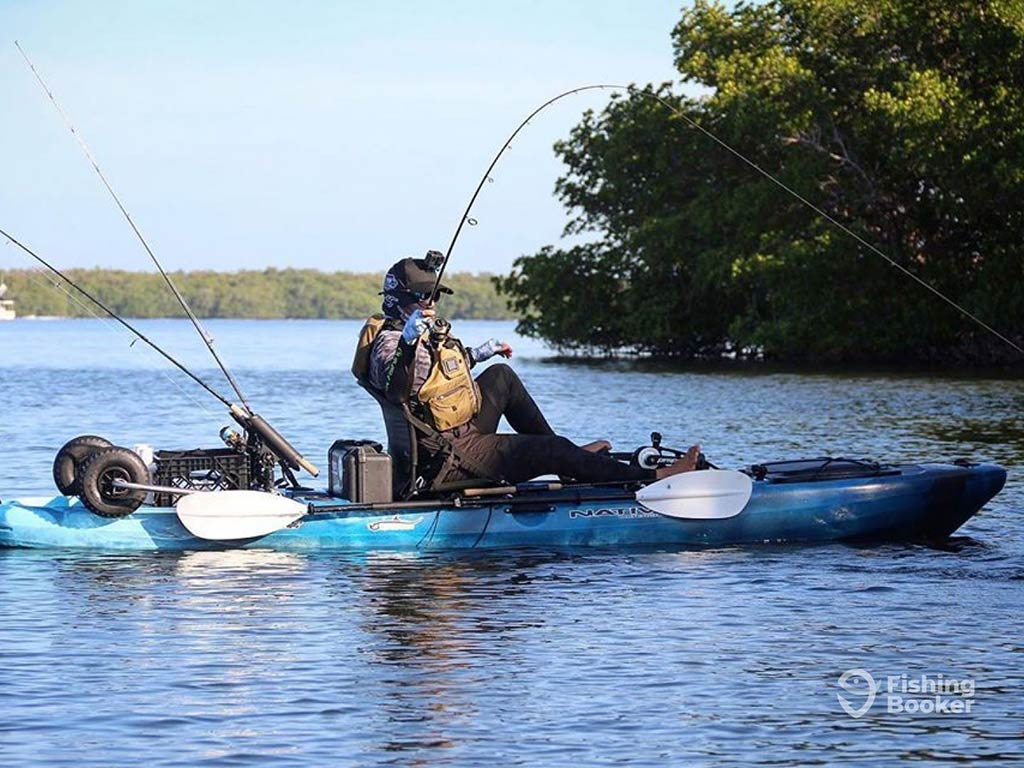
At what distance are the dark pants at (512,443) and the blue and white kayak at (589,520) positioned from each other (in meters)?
0.19

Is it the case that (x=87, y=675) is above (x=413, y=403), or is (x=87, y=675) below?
below

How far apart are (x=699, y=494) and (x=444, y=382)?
202 centimetres

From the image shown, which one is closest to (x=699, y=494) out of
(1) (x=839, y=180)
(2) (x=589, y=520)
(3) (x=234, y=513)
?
(2) (x=589, y=520)

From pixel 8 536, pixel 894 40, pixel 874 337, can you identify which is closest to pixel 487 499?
pixel 8 536

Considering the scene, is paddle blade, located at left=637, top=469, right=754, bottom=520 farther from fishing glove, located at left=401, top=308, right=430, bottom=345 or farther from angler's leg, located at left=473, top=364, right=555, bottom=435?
fishing glove, located at left=401, top=308, right=430, bottom=345

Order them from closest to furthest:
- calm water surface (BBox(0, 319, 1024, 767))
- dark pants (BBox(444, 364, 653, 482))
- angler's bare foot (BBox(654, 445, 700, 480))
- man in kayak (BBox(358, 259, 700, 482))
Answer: calm water surface (BBox(0, 319, 1024, 767)) < man in kayak (BBox(358, 259, 700, 482)) < dark pants (BBox(444, 364, 653, 482)) < angler's bare foot (BBox(654, 445, 700, 480))

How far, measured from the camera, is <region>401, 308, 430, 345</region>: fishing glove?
11695 mm

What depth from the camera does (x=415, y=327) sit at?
11695 mm

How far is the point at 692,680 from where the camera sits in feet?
30.4

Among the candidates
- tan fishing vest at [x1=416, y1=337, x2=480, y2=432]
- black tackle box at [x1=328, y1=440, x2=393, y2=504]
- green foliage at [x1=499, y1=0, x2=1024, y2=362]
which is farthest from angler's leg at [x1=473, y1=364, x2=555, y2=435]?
green foliage at [x1=499, y1=0, x2=1024, y2=362]

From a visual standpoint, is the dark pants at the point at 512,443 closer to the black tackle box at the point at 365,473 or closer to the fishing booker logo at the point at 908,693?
the black tackle box at the point at 365,473

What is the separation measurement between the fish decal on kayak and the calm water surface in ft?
0.86

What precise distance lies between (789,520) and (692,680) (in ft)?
13.5

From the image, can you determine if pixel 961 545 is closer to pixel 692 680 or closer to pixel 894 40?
pixel 692 680
